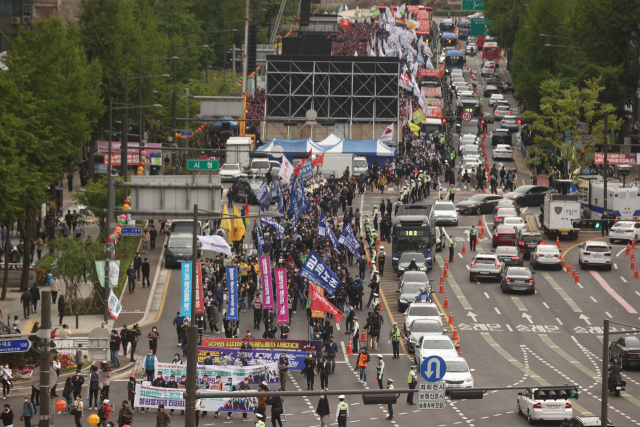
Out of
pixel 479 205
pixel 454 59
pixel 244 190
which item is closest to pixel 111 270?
pixel 244 190

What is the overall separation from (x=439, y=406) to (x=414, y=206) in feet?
111

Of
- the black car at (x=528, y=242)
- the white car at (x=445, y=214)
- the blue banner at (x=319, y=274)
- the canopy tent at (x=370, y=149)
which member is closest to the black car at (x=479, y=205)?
the white car at (x=445, y=214)

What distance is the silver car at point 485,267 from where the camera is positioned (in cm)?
5553

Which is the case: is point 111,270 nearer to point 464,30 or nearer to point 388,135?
point 388,135

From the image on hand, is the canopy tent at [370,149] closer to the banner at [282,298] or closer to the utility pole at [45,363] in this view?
the banner at [282,298]

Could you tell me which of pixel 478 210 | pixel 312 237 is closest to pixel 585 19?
pixel 478 210

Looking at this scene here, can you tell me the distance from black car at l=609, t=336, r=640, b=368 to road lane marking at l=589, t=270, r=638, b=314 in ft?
26.6

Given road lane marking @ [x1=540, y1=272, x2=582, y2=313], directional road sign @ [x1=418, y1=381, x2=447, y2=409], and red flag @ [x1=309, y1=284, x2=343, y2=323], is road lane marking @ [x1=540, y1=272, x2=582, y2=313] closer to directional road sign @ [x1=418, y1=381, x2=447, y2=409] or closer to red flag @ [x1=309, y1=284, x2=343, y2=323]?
red flag @ [x1=309, y1=284, x2=343, y2=323]

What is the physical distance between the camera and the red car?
6062cm

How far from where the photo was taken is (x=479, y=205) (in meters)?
70.7

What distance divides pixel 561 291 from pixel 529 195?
20339 mm

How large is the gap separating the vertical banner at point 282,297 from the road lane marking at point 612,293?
16877mm

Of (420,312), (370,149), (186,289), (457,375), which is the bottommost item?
(457,375)

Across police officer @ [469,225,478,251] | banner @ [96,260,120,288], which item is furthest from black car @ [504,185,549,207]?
banner @ [96,260,120,288]
